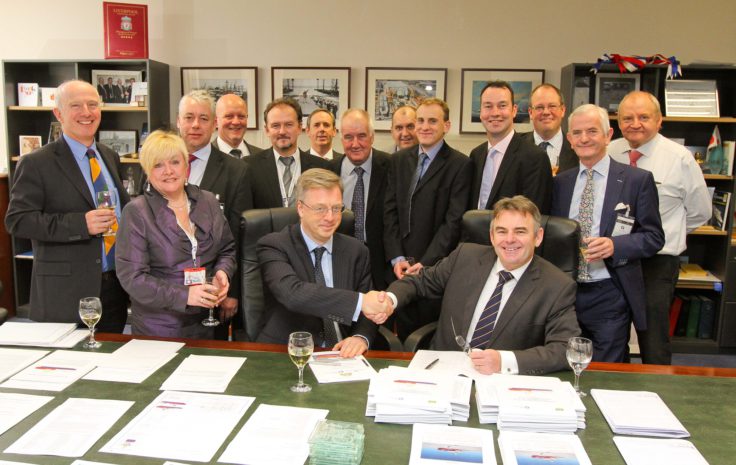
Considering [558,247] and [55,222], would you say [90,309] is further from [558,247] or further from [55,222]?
[558,247]

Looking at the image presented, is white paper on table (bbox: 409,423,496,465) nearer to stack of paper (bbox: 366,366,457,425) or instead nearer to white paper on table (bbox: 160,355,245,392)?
stack of paper (bbox: 366,366,457,425)

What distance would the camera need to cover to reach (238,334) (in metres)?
3.30

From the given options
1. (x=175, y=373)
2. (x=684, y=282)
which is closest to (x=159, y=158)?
(x=175, y=373)

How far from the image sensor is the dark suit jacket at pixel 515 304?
2246mm

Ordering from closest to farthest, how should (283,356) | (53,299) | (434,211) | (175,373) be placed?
(175,373) < (283,356) < (53,299) < (434,211)

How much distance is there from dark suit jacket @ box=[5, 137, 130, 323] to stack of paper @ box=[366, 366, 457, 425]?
1.77 metres

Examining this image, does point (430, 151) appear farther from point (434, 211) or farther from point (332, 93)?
point (332, 93)

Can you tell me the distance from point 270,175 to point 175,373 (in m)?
1.85

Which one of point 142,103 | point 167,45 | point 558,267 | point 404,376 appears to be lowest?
point 404,376

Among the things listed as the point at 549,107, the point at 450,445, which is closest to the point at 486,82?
the point at 549,107

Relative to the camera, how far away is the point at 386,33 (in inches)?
215

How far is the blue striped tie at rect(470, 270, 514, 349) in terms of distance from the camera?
8.30 ft

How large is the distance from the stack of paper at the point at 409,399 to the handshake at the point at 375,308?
0.59 m

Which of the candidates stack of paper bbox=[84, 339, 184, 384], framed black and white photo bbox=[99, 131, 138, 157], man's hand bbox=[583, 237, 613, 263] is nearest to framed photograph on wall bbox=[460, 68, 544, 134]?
man's hand bbox=[583, 237, 613, 263]
